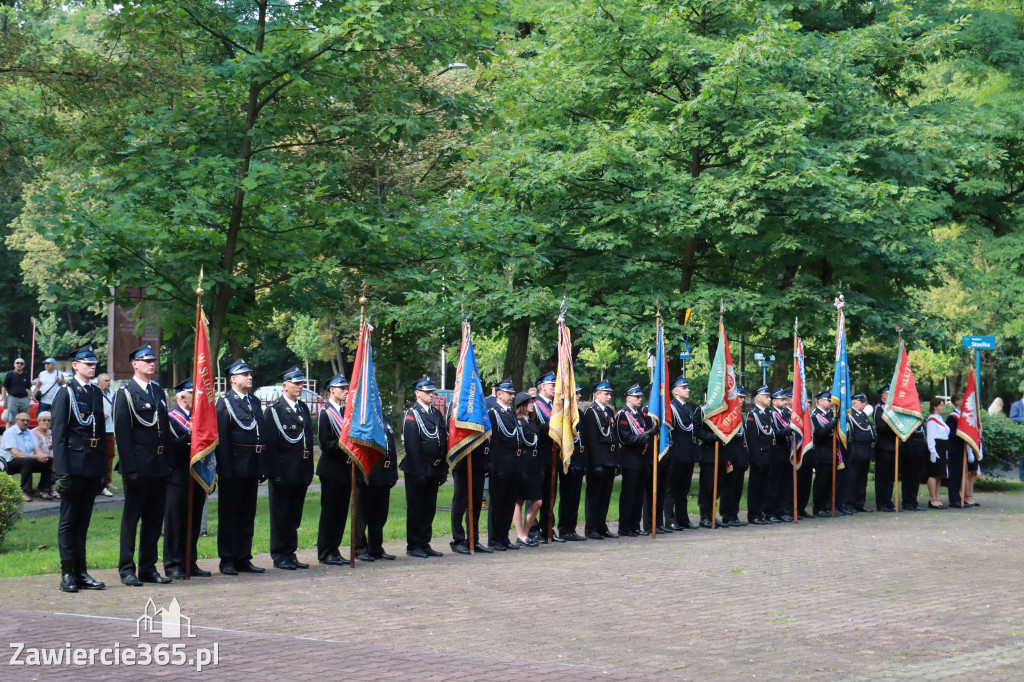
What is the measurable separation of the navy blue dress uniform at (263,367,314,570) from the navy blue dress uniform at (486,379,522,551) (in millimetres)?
2489

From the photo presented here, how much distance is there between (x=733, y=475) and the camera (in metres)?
17.4

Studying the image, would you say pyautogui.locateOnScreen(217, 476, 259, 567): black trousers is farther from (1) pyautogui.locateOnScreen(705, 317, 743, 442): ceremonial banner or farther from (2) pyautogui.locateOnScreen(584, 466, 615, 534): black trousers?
(1) pyautogui.locateOnScreen(705, 317, 743, 442): ceremonial banner

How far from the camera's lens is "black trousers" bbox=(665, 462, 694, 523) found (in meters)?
16.3

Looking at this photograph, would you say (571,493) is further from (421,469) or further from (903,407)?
(903,407)

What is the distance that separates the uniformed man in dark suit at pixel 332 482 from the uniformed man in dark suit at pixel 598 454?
3.70m

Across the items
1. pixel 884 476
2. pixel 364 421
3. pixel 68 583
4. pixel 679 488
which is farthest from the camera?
pixel 884 476

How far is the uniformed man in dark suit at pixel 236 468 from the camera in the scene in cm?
1155

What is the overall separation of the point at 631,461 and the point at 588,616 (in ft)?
20.6

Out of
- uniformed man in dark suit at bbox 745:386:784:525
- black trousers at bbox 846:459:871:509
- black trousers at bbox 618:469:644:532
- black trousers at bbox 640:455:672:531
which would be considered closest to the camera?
black trousers at bbox 618:469:644:532

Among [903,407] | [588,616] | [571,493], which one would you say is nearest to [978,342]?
[903,407]

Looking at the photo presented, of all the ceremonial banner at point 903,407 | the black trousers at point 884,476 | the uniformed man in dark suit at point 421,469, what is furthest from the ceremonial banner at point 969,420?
the uniformed man in dark suit at point 421,469

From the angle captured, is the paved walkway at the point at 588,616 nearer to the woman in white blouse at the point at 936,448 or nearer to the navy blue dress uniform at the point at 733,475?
the navy blue dress uniform at the point at 733,475

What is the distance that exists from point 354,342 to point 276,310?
2799 cm

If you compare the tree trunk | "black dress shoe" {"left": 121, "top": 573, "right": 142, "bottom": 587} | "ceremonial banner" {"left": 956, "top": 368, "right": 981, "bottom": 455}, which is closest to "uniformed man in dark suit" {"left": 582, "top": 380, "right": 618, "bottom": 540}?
"black dress shoe" {"left": 121, "top": 573, "right": 142, "bottom": 587}
